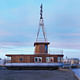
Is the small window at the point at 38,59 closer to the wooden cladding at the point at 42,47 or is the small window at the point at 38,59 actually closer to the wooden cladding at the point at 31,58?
the wooden cladding at the point at 31,58

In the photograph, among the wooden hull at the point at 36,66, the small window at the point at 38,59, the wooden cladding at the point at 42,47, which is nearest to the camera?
the wooden hull at the point at 36,66

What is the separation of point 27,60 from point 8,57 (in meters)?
4.27

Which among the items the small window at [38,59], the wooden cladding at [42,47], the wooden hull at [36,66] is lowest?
the wooden hull at [36,66]

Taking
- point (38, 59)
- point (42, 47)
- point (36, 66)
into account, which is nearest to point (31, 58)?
point (38, 59)

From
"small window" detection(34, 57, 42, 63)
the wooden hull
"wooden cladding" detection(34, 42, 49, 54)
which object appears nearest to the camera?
the wooden hull

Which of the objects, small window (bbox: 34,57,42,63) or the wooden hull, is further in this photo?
small window (bbox: 34,57,42,63)

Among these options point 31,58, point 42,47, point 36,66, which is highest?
point 42,47

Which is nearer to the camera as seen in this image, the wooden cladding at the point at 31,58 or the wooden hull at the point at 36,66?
the wooden hull at the point at 36,66

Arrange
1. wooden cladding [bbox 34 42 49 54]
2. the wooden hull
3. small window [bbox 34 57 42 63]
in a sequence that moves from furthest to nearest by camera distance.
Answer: wooden cladding [bbox 34 42 49 54] → small window [bbox 34 57 42 63] → the wooden hull

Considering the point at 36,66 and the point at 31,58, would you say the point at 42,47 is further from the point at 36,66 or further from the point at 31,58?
the point at 36,66

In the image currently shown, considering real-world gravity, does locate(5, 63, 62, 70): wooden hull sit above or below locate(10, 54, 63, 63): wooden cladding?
below

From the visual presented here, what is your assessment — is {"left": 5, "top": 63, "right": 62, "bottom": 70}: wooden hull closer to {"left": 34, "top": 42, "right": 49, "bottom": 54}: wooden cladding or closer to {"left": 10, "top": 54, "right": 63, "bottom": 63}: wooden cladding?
{"left": 10, "top": 54, "right": 63, "bottom": 63}: wooden cladding

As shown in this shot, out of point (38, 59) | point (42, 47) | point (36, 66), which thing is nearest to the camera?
point (36, 66)

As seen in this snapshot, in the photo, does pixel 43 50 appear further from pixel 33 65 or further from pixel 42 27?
pixel 42 27
